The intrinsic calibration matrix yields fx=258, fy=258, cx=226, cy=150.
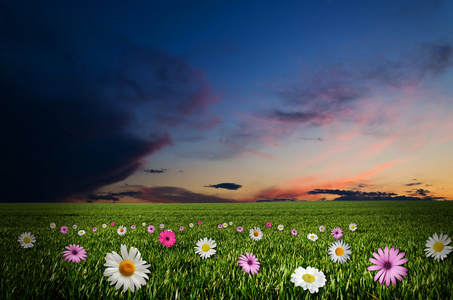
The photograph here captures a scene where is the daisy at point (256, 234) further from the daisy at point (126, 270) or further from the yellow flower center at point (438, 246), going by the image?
the daisy at point (126, 270)

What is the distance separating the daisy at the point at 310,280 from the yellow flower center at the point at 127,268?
58.6 inches

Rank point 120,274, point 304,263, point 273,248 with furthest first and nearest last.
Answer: point 273,248, point 304,263, point 120,274

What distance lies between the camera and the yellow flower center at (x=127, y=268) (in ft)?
6.77

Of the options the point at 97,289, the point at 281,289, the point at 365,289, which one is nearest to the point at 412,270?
the point at 365,289

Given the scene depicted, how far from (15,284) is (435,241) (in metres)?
5.61

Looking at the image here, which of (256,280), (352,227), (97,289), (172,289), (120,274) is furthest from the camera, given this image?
(352,227)

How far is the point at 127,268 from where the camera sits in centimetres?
206

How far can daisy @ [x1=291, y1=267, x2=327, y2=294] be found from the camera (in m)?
2.44

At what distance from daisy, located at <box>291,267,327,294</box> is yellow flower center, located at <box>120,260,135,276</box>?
4.88ft

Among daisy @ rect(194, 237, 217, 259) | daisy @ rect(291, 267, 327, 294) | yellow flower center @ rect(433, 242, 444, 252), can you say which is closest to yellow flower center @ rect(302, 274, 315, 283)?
→ daisy @ rect(291, 267, 327, 294)

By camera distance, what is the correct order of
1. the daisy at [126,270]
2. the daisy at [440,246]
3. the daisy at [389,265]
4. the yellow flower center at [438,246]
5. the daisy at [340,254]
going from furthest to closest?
the daisy at [340,254] < the yellow flower center at [438,246] < the daisy at [440,246] < the daisy at [389,265] < the daisy at [126,270]

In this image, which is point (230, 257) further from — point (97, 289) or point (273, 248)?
point (97, 289)

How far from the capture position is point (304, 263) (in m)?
4.18

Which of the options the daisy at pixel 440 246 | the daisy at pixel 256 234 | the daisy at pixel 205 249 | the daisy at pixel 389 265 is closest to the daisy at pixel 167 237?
the daisy at pixel 205 249
